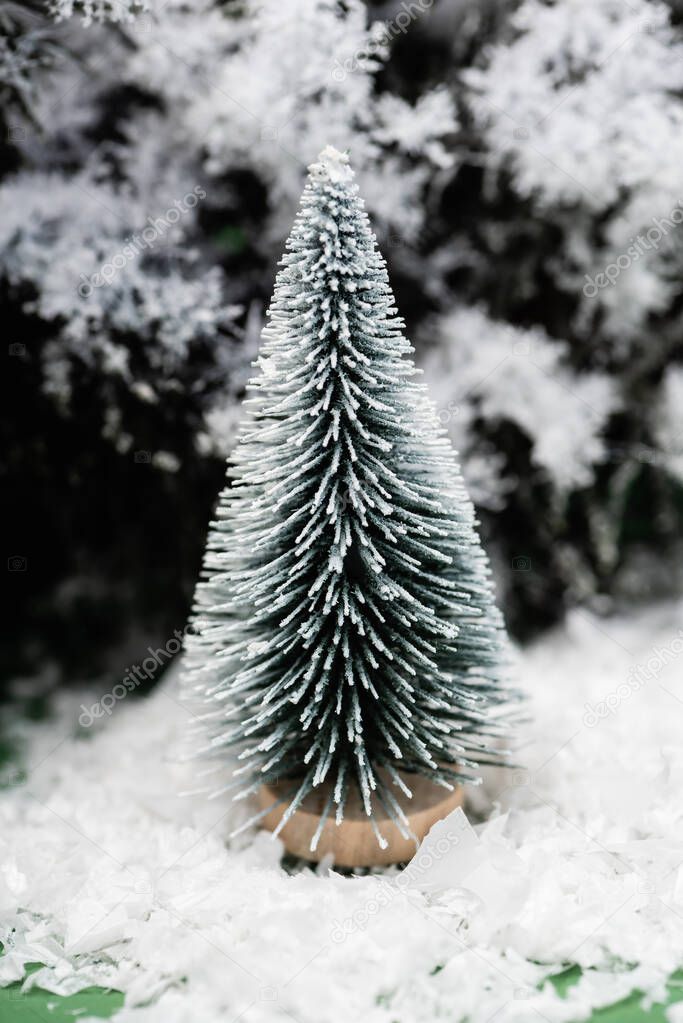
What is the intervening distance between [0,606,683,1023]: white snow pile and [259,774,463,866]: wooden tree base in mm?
43

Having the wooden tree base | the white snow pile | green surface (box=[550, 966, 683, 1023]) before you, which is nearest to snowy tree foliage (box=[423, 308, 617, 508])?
the white snow pile

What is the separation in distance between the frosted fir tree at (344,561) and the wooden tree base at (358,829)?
41 mm

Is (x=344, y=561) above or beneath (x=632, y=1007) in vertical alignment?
above

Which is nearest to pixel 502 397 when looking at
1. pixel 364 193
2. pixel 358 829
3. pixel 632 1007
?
pixel 364 193

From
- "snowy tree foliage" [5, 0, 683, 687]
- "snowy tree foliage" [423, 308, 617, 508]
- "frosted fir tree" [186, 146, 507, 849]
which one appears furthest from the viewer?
"snowy tree foliage" [423, 308, 617, 508]

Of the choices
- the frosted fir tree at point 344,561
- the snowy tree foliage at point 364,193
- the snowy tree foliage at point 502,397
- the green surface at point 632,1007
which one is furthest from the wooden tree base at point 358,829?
the snowy tree foliage at point 502,397

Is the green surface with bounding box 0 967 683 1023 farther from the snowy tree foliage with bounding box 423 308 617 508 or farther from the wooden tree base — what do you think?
the snowy tree foliage with bounding box 423 308 617 508

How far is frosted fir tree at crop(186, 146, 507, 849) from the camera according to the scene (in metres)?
1.52

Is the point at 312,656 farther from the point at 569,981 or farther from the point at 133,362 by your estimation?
the point at 133,362

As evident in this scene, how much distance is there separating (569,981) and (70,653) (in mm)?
2074

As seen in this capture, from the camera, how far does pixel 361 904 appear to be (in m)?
1.48

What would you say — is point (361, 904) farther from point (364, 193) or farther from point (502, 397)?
point (364, 193)

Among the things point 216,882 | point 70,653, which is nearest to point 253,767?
point 216,882

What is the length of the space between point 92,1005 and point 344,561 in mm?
854
